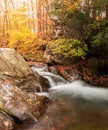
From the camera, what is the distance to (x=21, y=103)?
19.5ft

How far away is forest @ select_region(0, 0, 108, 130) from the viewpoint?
18.7ft

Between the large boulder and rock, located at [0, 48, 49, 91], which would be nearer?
the large boulder

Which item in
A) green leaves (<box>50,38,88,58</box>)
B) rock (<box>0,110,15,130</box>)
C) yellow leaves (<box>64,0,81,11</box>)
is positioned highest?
yellow leaves (<box>64,0,81,11</box>)

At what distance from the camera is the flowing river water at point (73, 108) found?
552 cm

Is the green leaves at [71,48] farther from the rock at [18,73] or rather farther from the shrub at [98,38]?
the rock at [18,73]

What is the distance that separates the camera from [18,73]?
8.35 meters

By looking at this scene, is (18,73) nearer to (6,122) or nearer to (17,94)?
(17,94)

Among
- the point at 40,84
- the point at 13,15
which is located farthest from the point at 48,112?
the point at 13,15

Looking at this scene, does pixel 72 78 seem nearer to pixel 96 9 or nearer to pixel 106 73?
pixel 106 73

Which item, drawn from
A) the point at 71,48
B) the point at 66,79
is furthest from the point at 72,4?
the point at 66,79

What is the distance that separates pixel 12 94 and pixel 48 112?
1.15m

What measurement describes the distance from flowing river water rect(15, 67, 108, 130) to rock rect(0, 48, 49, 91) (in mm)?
613

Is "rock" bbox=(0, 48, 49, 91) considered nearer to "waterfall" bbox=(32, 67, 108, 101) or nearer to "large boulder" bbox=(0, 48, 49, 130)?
"large boulder" bbox=(0, 48, 49, 130)

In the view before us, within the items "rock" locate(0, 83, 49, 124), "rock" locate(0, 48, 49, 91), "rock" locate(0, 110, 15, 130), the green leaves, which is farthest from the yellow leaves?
"rock" locate(0, 110, 15, 130)
